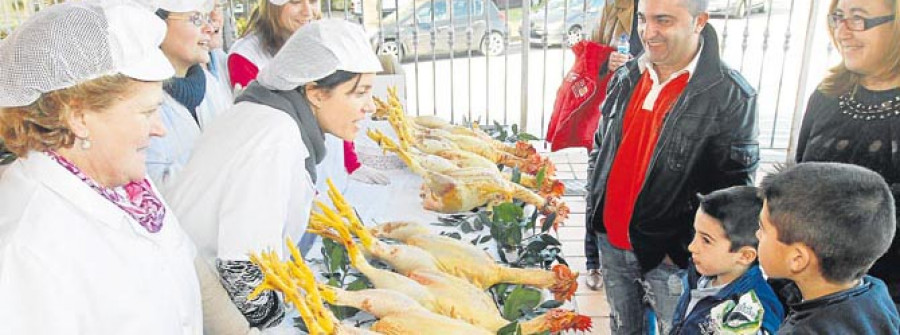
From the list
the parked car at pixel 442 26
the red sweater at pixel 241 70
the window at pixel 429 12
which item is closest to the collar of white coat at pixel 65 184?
the red sweater at pixel 241 70

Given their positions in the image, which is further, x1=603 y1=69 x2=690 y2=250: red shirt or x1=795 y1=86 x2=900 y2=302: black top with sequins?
x1=603 y1=69 x2=690 y2=250: red shirt

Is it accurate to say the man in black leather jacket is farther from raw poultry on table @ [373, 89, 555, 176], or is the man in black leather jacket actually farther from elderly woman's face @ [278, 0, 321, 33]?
elderly woman's face @ [278, 0, 321, 33]

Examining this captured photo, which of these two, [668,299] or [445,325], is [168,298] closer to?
[445,325]

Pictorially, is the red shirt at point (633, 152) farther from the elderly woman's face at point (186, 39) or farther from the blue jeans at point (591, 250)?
the elderly woman's face at point (186, 39)

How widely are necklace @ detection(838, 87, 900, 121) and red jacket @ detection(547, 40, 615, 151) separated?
4.15 ft

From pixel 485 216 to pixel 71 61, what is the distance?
43.0 inches

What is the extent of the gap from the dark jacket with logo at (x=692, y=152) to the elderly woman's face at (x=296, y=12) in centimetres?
133

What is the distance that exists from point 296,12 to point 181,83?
2.30 ft

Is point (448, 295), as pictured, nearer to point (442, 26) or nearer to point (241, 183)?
point (241, 183)

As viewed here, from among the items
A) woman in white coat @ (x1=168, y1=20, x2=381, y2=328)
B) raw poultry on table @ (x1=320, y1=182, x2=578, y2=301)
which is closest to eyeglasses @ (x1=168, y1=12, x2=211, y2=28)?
woman in white coat @ (x1=168, y1=20, x2=381, y2=328)

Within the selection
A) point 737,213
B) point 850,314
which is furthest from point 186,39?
point 850,314

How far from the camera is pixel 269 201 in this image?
4.52 ft

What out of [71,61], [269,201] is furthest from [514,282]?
[71,61]

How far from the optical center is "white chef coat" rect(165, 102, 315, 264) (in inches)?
53.9
